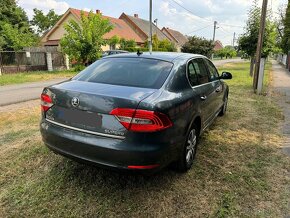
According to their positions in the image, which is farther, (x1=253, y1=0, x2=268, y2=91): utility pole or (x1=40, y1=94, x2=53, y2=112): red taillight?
(x1=253, y1=0, x2=268, y2=91): utility pole

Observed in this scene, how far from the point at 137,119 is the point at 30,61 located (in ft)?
64.4

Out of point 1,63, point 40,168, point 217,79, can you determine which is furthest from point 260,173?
point 1,63

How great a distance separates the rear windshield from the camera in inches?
125

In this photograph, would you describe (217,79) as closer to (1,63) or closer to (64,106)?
(64,106)

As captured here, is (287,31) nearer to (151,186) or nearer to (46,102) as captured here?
(151,186)

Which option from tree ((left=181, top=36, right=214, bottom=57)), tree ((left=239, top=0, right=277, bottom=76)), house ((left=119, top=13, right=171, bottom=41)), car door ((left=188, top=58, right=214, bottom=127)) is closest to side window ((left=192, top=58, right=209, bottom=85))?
car door ((left=188, top=58, right=214, bottom=127))

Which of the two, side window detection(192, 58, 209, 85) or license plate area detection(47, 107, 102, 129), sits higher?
side window detection(192, 58, 209, 85)

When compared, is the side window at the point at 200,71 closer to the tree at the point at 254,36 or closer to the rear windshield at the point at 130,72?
the rear windshield at the point at 130,72

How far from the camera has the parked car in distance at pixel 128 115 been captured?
2.58 m

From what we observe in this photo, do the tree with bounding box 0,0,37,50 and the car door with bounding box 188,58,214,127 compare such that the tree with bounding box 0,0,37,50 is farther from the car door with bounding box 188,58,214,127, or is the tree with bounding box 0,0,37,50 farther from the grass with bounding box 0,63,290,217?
the car door with bounding box 188,58,214,127

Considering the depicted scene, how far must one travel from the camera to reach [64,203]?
2846 millimetres

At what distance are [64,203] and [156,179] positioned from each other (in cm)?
118

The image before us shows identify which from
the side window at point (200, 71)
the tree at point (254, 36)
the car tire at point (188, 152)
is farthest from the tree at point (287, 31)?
the car tire at point (188, 152)

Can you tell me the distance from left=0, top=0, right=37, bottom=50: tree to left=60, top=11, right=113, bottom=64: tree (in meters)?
10.5
